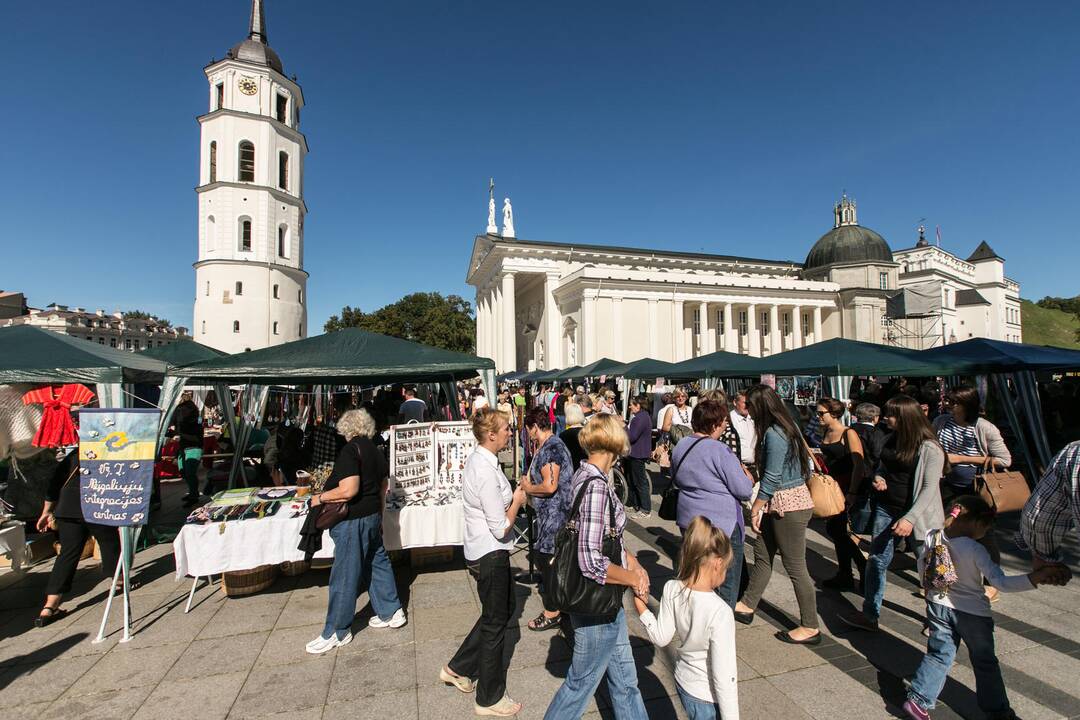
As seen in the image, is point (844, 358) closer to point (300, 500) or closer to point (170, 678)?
point (300, 500)

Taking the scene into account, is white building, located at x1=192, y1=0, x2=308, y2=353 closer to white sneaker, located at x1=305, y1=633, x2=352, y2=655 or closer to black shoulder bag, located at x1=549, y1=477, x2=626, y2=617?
white sneaker, located at x1=305, y1=633, x2=352, y2=655

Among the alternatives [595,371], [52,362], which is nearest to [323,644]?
[52,362]

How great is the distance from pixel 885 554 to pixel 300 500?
5455mm

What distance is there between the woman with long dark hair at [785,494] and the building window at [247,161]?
42.1 m

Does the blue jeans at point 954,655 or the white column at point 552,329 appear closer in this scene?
the blue jeans at point 954,655

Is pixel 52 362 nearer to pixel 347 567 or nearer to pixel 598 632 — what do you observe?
pixel 347 567

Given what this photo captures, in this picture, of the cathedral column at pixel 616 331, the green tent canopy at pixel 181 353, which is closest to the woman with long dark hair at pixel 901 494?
the green tent canopy at pixel 181 353

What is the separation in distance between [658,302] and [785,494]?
131 feet

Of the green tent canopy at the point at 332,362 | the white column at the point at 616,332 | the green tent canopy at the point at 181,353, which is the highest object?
the white column at the point at 616,332

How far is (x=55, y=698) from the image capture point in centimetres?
338

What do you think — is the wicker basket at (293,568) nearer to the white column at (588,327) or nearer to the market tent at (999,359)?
the market tent at (999,359)

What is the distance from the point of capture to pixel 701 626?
7.28ft

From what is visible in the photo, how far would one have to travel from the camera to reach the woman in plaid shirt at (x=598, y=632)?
235 cm

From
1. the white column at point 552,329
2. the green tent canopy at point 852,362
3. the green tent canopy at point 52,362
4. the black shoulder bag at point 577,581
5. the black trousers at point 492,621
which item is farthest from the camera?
the white column at point 552,329
